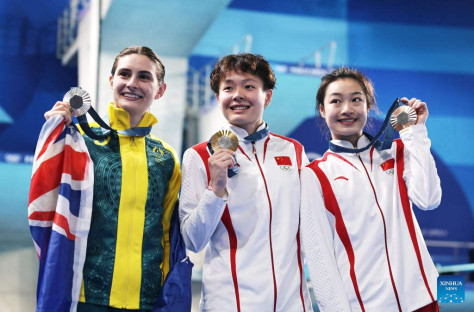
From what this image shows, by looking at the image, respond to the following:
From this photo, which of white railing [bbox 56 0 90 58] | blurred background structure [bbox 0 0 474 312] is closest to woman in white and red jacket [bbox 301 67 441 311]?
blurred background structure [bbox 0 0 474 312]

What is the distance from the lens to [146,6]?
4.67m

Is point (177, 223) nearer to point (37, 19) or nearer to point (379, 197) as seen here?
point (379, 197)

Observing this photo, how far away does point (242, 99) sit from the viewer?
7.04 feet

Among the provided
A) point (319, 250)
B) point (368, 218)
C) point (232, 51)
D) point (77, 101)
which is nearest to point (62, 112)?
point (77, 101)

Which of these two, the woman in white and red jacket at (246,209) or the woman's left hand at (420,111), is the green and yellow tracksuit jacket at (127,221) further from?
the woman's left hand at (420,111)

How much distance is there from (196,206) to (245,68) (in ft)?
1.86

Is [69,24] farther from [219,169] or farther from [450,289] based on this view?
[450,289]

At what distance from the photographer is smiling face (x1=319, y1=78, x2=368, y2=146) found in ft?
7.34

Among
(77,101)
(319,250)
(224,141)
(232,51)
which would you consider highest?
(232,51)

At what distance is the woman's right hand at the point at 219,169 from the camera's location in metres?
1.89

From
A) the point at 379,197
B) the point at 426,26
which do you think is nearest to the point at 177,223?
the point at 379,197

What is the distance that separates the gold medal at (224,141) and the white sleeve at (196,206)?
0.14 meters

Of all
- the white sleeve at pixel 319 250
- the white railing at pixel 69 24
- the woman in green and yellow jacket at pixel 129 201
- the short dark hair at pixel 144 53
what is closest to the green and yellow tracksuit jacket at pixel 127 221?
the woman in green and yellow jacket at pixel 129 201

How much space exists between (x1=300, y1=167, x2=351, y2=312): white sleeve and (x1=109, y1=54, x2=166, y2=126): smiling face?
0.67m
